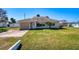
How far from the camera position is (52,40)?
3854mm

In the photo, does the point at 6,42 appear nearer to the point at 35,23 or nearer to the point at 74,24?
the point at 35,23

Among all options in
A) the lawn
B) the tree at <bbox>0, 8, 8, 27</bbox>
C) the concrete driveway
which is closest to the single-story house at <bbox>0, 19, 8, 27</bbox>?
the tree at <bbox>0, 8, 8, 27</bbox>

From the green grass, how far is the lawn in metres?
0.16

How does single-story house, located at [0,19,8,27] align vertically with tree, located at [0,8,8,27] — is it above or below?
→ below

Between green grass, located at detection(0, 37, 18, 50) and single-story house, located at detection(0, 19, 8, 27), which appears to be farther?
single-story house, located at detection(0, 19, 8, 27)

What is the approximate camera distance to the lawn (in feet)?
12.5

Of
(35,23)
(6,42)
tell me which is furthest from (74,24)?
(6,42)

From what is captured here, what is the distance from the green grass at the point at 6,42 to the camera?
381cm

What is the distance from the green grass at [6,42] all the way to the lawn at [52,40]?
0.52ft

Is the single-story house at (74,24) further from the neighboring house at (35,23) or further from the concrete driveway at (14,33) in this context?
the concrete driveway at (14,33)

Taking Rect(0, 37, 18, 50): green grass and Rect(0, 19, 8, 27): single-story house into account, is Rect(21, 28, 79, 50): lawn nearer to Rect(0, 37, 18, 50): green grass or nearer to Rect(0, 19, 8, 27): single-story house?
Rect(0, 37, 18, 50): green grass

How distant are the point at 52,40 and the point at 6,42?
80 cm

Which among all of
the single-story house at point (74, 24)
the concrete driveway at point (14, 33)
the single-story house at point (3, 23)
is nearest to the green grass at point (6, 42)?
the concrete driveway at point (14, 33)
